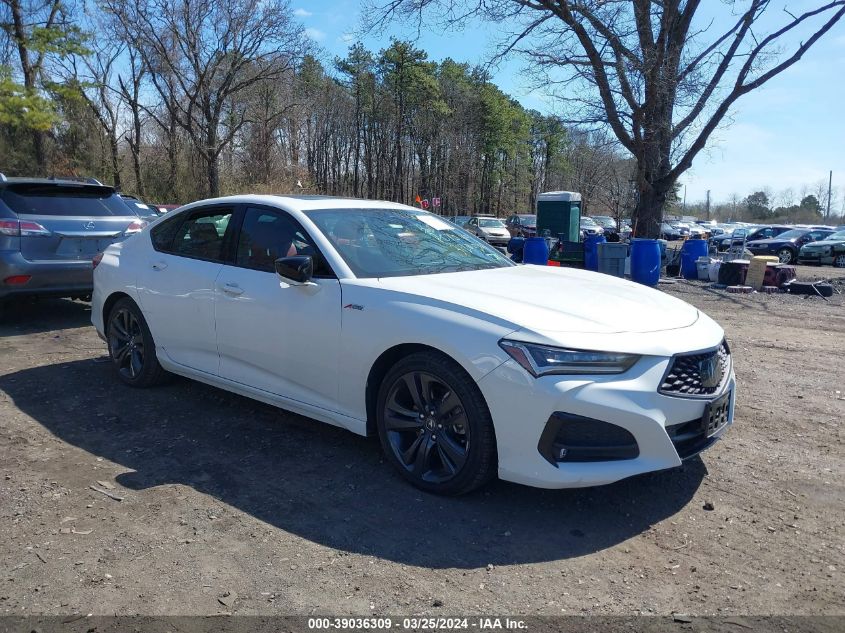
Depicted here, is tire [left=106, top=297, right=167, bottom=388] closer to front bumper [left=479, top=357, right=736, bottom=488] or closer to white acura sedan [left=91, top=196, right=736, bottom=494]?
white acura sedan [left=91, top=196, right=736, bottom=494]

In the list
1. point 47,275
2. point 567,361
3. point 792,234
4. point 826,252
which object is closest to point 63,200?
point 47,275

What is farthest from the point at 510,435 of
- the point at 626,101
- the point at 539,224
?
the point at 539,224

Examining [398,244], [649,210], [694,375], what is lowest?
[694,375]

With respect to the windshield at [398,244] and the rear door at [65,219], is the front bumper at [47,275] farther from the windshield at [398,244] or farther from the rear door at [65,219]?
the windshield at [398,244]

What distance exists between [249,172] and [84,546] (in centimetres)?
3796

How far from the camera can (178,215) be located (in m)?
5.35

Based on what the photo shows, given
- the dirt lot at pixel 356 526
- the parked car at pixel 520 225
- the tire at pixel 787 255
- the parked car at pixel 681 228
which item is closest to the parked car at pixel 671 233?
the parked car at pixel 681 228

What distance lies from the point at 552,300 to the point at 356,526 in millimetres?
1581

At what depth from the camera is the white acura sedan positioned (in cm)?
318

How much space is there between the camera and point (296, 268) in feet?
13.0

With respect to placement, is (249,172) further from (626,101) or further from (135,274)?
(135,274)

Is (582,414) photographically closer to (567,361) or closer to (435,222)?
→ (567,361)

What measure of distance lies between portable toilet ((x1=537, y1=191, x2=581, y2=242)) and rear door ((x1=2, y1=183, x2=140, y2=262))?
1713 centimetres

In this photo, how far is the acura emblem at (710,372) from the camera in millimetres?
3430
